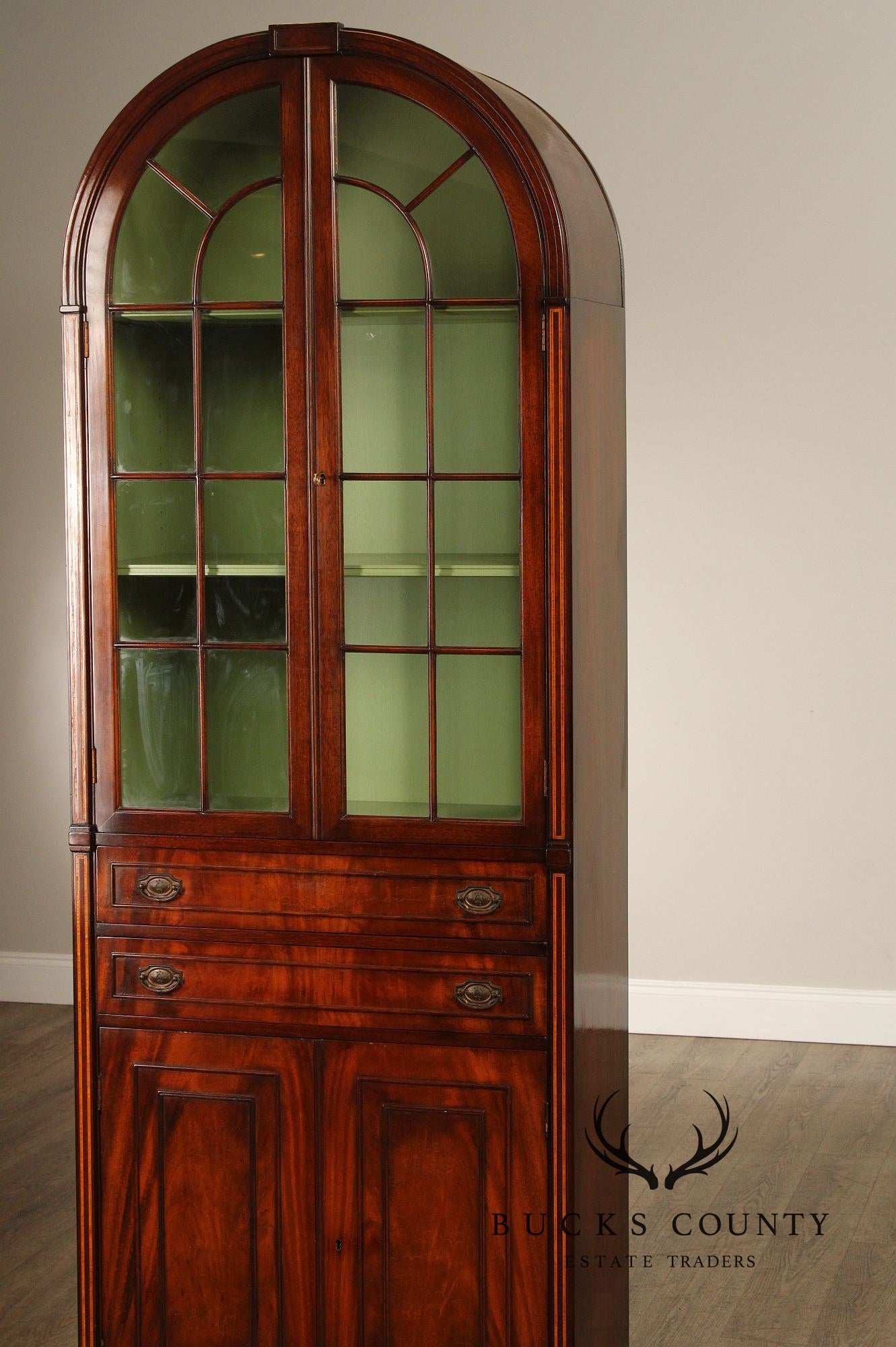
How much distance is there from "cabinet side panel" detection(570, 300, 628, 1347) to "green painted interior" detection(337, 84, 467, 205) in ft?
1.00

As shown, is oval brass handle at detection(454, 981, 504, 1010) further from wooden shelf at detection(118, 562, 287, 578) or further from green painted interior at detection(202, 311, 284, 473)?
green painted interior at detection(202, 311, 284, 473)

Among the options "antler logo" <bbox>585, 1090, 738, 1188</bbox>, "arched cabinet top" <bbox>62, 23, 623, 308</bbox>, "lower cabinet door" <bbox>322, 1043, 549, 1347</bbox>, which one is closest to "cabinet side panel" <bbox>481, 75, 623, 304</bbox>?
"arched cabinet top" <bbox>62, 23, 623, 308</bbox>

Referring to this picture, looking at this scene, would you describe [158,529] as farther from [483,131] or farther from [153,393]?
[483,131]

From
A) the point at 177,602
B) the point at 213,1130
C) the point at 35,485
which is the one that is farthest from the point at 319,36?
the point at 35,485

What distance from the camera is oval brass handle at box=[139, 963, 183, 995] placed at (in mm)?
2131

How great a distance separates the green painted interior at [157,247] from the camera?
6.90 ft

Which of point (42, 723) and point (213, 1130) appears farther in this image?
point (42, 723)

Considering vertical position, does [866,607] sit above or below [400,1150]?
above

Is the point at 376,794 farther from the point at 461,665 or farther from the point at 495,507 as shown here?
the point at 495,507

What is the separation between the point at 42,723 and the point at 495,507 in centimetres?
283

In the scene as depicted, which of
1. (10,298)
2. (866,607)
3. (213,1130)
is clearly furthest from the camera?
(10,298)

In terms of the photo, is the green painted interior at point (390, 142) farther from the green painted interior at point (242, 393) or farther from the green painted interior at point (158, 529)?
the green painted interior at point (158, 529)

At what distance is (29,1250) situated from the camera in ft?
9.18

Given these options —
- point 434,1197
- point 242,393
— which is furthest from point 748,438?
point 434,1197
